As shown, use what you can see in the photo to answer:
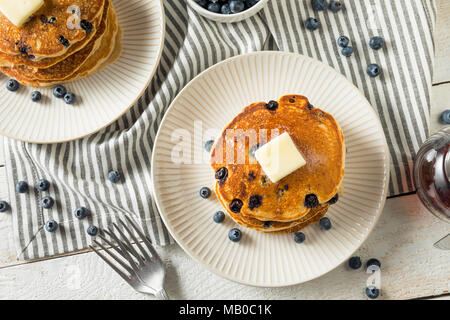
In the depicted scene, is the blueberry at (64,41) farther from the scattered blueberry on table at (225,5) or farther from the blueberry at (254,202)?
the blueberry at (254,202)

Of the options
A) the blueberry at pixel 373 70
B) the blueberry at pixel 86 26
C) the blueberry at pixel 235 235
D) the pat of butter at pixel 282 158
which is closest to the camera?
the pat of butter at pixel 282 158

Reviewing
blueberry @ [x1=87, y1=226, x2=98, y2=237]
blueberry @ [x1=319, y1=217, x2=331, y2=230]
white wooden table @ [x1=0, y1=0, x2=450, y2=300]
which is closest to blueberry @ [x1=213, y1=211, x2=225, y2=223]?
white wooden table @ [x1=0, y1=0, x2=450, y2=300]

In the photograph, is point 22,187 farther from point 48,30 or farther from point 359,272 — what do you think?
point 359,272

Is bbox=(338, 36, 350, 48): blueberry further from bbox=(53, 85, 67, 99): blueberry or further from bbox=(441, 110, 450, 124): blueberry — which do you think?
bbox=(53, 85, 67, 99): blueberry

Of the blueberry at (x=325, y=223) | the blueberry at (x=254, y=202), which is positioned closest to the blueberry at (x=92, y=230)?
the blueberry at (x=254, y=202)

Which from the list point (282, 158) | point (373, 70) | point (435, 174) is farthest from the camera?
point (373, 70)

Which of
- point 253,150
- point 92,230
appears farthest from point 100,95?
point 253,150

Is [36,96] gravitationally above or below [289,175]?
above
